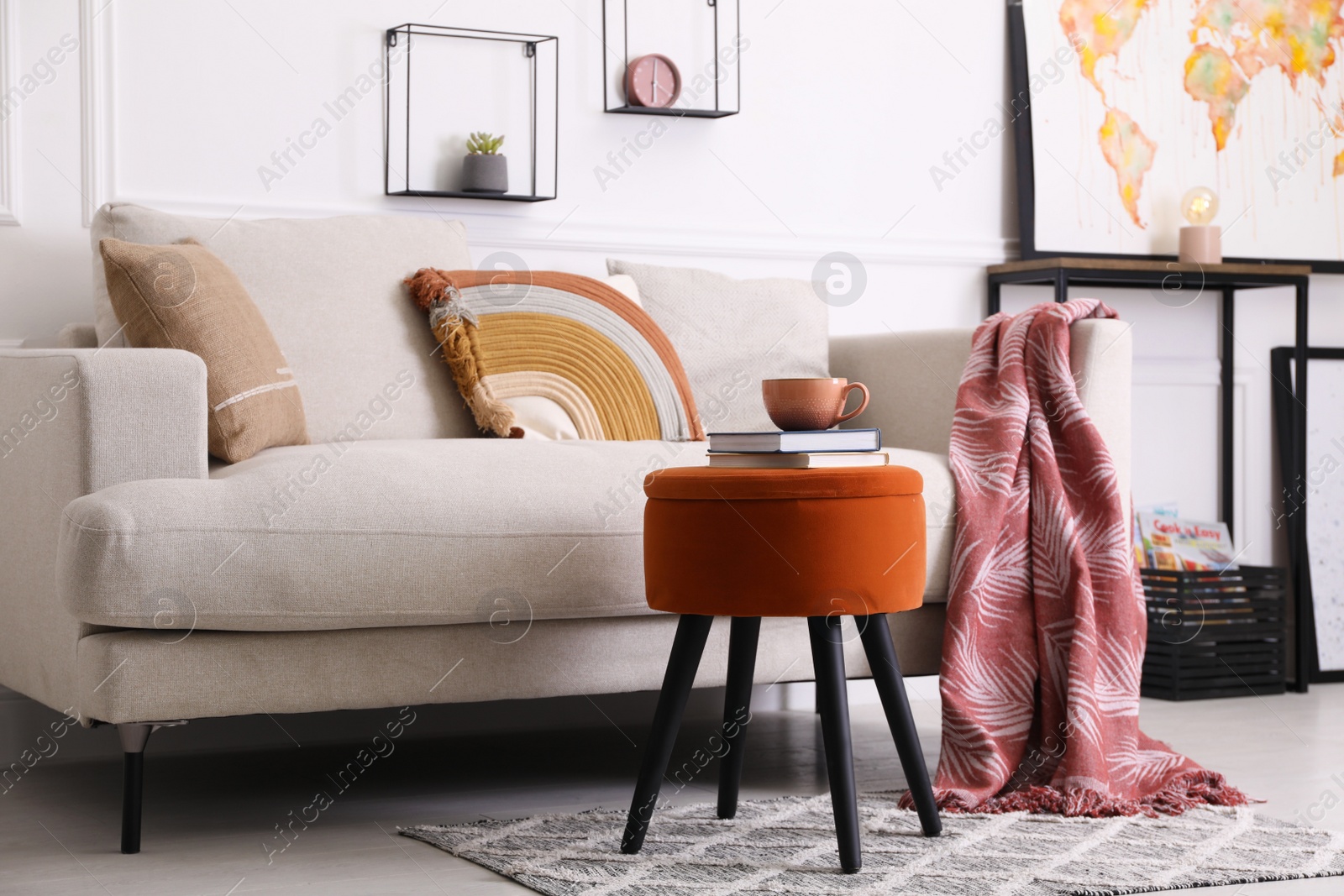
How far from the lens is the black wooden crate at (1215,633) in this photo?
10.8 feet

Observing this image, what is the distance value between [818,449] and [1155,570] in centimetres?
181

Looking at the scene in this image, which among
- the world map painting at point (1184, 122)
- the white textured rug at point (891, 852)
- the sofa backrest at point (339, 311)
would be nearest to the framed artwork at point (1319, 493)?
the world map painting at point (1184, 122)

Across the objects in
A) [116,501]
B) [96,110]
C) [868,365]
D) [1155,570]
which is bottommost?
[1155,570]

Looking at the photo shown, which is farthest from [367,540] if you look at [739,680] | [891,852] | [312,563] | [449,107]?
A: [449,107]

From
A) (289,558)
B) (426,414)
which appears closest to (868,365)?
(426,414)

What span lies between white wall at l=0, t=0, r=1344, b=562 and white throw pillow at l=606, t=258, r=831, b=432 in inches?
12.1

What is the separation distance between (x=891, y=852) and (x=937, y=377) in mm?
1030

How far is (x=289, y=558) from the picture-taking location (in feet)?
6.02

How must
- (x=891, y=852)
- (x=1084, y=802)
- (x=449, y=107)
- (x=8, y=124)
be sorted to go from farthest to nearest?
(x=449, y=107)
(x=8, y=124)
(x=1084, y=802)
(x=891, y=852)

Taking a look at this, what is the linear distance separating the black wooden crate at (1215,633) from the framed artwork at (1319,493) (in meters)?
0.18

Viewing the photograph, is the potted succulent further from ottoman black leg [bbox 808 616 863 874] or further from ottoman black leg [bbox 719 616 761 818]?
ottoman black leg [bbox 808 616 863 874]

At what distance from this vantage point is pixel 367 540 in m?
1.88

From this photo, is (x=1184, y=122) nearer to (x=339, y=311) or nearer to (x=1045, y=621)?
(x=1045, y=621)

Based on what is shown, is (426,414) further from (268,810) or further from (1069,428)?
(1069,428)
